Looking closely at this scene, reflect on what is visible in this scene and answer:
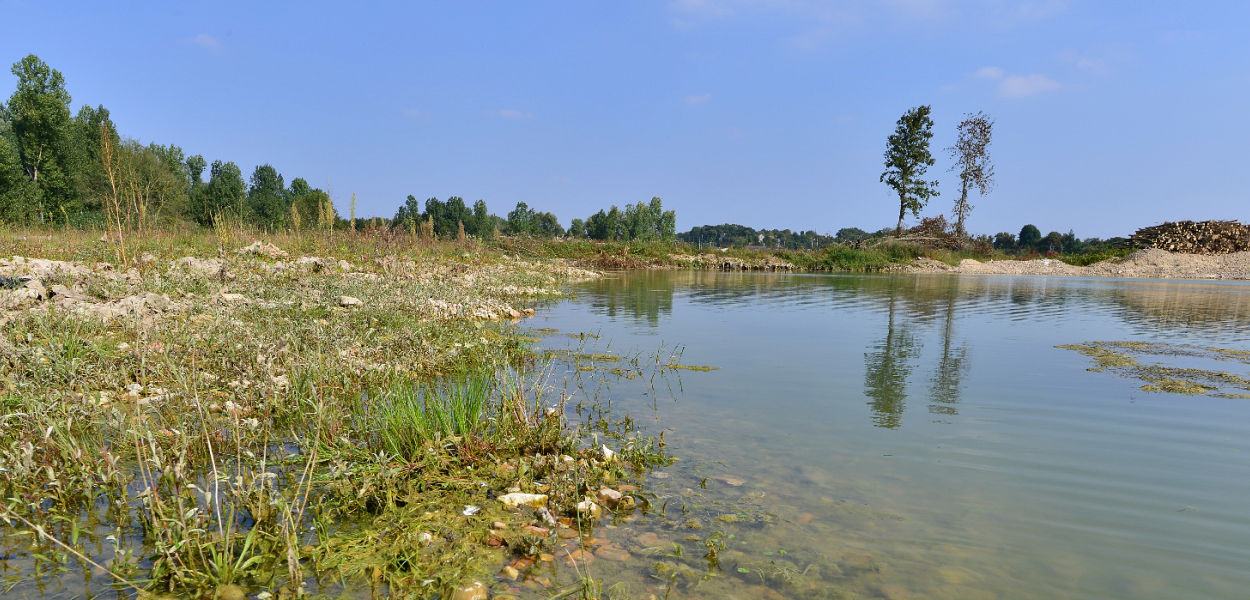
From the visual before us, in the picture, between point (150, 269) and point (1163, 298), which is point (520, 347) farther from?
point (1163, 298)

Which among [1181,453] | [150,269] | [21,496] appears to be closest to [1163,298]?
[1181,453]

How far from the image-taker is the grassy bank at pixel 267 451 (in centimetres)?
295

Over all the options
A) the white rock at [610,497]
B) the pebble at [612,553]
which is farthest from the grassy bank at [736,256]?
the pebble at [612,553]

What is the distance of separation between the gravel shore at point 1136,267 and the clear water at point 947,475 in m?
42.7

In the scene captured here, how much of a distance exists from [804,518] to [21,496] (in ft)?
15.7

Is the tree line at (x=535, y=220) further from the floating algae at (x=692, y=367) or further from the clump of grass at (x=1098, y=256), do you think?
the floating algae at (x=692, y=367)

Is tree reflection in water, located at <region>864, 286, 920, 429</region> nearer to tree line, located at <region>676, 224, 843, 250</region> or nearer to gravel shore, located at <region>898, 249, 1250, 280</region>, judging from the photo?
gravel shore, located at <region>898, 249, 1250, 280</region>

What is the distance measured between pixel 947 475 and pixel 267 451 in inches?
208

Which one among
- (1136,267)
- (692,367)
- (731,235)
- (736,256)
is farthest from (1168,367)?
(731,235)

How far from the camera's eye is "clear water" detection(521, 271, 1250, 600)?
318 cm

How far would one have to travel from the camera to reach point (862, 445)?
5.18 m

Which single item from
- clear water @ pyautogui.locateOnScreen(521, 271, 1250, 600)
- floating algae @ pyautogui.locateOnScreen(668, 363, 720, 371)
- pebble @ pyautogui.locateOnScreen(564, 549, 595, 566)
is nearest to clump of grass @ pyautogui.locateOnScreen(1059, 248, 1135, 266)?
clear water @ pyautogui.locateOnScreen(521, 271, 1250, 600)

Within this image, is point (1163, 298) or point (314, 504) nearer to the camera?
point (314, 504)

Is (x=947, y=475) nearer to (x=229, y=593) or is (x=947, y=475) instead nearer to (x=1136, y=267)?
(x=229, y=593)
